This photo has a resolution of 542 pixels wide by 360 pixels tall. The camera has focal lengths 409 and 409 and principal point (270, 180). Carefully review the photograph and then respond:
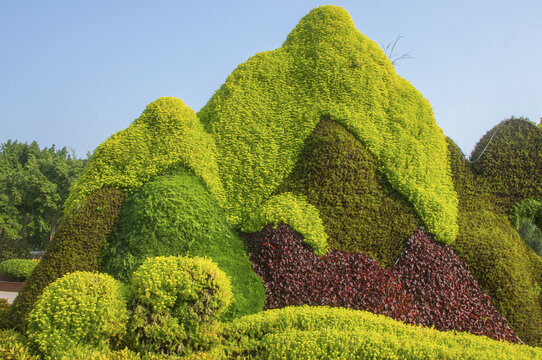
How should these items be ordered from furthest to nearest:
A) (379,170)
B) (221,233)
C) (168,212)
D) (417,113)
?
(417,113)
(379,170)
(221,233)
(168,212)

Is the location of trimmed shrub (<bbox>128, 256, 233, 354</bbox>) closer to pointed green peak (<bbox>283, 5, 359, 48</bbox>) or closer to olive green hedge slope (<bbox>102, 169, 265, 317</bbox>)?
olive green hedge slope (<bbox>102, 169, 265, 317</bbox>)

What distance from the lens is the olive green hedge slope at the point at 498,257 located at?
596 centimetres

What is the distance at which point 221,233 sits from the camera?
6086 millimetres

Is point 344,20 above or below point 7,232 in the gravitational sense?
above

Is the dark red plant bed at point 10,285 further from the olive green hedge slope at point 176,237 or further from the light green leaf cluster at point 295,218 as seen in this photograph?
the light green leaf cluster at point 295,218

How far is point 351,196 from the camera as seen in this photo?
20.9 ft

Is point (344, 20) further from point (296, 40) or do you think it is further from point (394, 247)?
point (394, 247)

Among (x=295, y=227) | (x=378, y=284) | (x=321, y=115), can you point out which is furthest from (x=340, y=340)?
(x=321, y=115)

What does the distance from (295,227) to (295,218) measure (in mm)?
144

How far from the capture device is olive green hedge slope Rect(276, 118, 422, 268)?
6.23 m

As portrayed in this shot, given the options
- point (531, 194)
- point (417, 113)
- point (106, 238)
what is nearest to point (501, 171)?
point (531, 194)

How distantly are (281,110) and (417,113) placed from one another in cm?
239

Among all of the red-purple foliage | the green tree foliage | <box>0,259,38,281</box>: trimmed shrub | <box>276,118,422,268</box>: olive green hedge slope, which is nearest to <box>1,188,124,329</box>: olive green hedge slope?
the red-purple foliage

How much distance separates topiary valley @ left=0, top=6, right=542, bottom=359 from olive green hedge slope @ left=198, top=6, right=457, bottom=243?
3 cm
